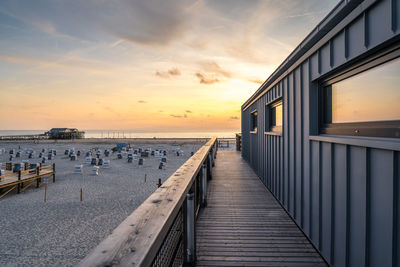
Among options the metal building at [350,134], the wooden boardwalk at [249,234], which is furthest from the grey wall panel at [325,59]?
the wooden boardwalk at [249,234]

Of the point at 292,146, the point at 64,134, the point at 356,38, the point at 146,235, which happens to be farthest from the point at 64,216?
the point at 64,134

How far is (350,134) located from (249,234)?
2.13m

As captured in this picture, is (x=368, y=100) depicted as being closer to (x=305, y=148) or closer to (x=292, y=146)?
(x=305, y=148)

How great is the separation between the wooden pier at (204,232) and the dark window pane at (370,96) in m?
1.89

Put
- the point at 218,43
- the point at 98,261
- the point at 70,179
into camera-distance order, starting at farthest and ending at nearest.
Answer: the point at 70,179, the point at 218,43, the point at 98,261

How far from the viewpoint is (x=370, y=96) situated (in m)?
1.96

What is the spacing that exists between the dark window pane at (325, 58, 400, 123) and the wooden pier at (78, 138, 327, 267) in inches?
74.6

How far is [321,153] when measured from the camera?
106 inches

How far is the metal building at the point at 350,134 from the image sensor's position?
1618 mm

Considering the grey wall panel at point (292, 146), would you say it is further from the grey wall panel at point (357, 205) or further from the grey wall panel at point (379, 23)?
the grey wall panel at point (379, 23)

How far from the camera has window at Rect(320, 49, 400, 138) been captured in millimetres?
1665

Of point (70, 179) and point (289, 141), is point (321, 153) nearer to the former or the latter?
point (289, 141)

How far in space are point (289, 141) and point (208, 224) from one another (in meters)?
2.26

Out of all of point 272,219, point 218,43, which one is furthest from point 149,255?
point 218,43
